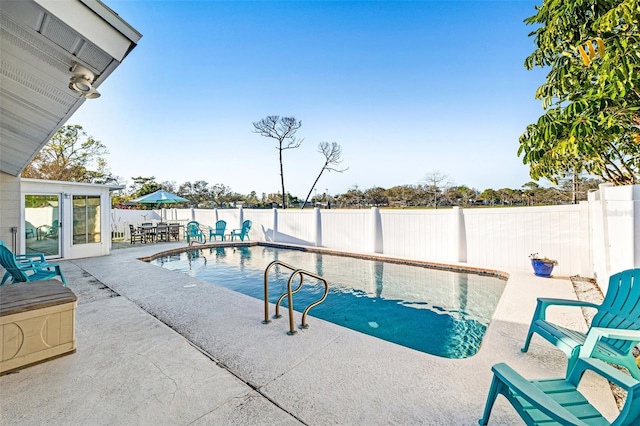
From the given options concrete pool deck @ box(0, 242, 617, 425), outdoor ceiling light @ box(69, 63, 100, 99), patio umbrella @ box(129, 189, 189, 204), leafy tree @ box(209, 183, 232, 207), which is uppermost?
leafy tree @ box(209, 183, 232, 207)

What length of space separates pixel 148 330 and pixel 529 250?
791 centimetres

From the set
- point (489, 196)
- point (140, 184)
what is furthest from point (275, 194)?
point (489, 196)

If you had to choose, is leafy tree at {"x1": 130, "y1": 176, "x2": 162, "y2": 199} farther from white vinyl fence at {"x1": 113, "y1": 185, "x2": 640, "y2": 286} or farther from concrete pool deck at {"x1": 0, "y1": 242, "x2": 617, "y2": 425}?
concrete pool deck at {"x1": 0, "y1": 242, "x2": 617, "y2": 425}

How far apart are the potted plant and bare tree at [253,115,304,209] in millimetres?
20892

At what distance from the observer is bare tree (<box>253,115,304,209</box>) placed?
25594 millimetres

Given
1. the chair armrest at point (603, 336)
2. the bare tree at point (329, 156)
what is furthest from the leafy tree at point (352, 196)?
the chair armrest at point (603, 336)

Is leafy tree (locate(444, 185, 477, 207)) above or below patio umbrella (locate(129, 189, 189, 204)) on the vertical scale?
above

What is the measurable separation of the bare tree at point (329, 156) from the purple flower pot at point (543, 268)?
78.2 feet

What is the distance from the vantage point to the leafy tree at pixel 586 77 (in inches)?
95.5

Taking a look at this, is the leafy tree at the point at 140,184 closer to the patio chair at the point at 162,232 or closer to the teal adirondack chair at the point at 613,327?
the patio chair at the point at 162,232

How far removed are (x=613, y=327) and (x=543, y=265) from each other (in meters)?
4.16

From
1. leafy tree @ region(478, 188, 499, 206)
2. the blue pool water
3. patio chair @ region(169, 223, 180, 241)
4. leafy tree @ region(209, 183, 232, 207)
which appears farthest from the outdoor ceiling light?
leafy tree @ region(478, 188, 499, 206)

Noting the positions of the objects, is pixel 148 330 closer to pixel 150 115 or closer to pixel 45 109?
pixel 45 109

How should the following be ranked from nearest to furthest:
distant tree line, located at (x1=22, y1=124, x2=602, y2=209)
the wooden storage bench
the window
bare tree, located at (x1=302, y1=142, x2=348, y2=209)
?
the wooden storage bench → the window → distant tree line, located at (x1=22, y1=124, x2=602, y2=209) → bare tree, located at (x1=302, y1=142, x2=348, y2=209)
